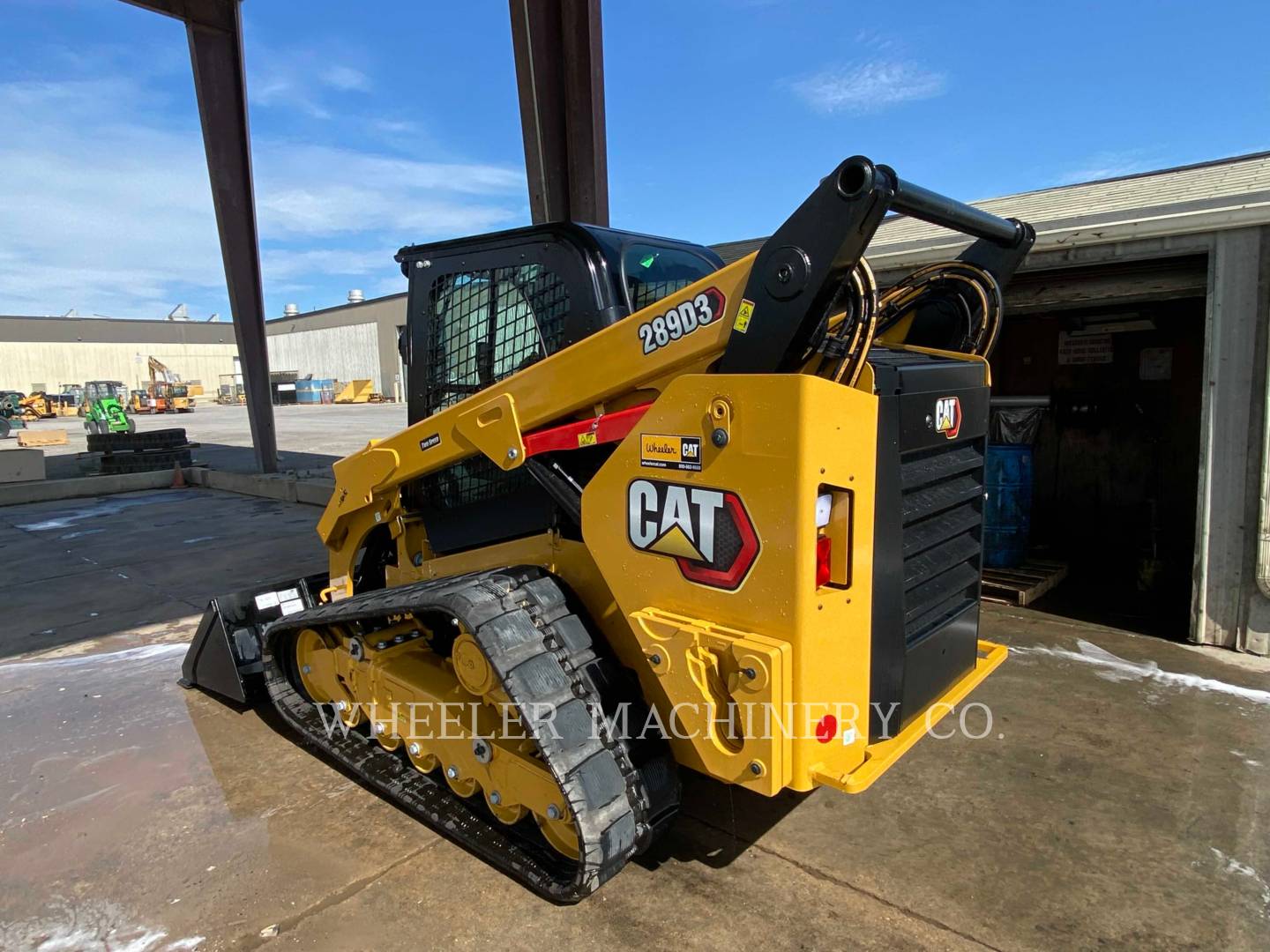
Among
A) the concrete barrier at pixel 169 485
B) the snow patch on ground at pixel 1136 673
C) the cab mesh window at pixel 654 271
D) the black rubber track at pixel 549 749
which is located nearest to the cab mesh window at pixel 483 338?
the cab mesh window at pixel 654 271

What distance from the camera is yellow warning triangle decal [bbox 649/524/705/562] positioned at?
2238 mm

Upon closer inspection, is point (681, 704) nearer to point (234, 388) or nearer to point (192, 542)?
point (192, 542)

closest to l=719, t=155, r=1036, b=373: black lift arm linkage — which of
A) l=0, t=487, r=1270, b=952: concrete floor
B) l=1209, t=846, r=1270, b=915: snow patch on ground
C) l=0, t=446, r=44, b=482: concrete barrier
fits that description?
l=0, t=487, r=1270, b=952: concrete floor

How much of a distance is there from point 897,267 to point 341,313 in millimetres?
52371

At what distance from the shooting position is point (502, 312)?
314 centimetres

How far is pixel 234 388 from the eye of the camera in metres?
53.6

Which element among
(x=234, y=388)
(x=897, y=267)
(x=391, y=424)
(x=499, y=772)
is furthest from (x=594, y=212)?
(x=234, y=388)

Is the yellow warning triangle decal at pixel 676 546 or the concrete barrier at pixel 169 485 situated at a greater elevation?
the yellow warning triangle decal at pixel 676 546

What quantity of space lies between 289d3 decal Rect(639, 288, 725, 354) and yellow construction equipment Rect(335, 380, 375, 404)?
150 feet

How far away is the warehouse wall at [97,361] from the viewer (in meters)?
52.8

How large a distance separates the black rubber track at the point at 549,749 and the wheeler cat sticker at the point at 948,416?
1364 millimetres

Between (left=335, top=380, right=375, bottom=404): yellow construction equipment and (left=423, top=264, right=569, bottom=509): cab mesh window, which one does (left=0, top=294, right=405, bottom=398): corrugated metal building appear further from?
(left=423, top=264, right=569, bottom=509): cab mesh window

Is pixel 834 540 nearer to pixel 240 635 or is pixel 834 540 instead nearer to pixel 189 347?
pixel 240 635

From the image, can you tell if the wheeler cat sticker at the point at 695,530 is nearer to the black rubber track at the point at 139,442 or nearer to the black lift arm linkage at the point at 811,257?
the black lift arm linkage at the point at 811,257
